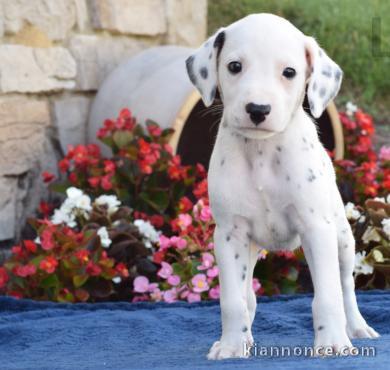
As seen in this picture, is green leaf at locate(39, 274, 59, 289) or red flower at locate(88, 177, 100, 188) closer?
green leaf at locate(39, 274, 59, 289)

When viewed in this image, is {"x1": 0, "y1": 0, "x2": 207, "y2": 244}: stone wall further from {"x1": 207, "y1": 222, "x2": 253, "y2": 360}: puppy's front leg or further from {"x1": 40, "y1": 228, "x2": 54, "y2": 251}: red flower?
{"x1": 207, "y1": 222, "x2": 253, "y2": 360}: puppy's front leg

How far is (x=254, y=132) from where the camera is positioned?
2744 mm

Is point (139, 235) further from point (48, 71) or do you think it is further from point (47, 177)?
point (48, 71)

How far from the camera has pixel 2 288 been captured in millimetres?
4680

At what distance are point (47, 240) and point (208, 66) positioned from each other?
1.74 meters

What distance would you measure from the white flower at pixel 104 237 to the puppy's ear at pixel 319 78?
187cm

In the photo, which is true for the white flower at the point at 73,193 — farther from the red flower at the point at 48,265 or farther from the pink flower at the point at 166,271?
the pink flower at the point at 166,271

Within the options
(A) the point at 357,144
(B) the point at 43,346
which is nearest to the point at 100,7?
(A) the point at 357,144

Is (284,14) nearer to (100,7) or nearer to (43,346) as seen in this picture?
(100,7)

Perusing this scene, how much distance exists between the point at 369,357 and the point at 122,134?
2725 millimetres

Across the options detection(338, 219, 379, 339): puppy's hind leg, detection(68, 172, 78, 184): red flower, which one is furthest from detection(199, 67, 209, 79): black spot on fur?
detection(68, 172, 78, 184): red flower

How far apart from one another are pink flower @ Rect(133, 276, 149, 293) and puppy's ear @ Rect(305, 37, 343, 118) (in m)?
1.78

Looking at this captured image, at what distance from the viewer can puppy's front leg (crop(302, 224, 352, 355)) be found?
2791 millimetres

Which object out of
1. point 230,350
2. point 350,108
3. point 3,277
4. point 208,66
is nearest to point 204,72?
point 208,66
